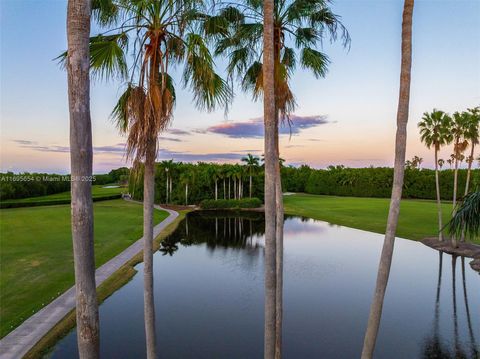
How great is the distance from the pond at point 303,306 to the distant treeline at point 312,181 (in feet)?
94.6

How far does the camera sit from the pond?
35.9ft

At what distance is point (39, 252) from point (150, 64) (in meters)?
19.2

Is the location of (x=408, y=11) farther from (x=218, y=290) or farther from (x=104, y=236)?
(x=104, y=236)

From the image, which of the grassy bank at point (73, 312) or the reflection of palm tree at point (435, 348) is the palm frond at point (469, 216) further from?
the grassy bank at point (73, 312)

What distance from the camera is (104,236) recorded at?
2752 cm

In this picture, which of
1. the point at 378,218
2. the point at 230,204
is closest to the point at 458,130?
the point at 378,218

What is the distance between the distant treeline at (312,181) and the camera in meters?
53.8

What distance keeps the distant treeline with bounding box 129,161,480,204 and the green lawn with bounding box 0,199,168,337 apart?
1436cm

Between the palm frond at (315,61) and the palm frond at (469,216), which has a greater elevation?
the palm frond at (315,61)

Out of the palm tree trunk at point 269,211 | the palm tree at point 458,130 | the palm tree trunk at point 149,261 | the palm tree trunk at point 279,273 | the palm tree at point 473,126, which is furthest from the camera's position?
the palm tree at point 458,130

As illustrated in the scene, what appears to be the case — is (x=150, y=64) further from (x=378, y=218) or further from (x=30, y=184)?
(x=30, y=184)

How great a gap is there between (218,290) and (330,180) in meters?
62.0

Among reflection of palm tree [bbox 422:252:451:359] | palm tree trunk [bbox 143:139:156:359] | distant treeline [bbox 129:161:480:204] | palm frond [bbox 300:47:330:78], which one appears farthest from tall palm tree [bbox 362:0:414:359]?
distant treeline [bbox 129:161:480:204]

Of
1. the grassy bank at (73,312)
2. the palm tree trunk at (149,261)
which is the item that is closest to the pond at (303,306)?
the grassy bank at (73,312)
